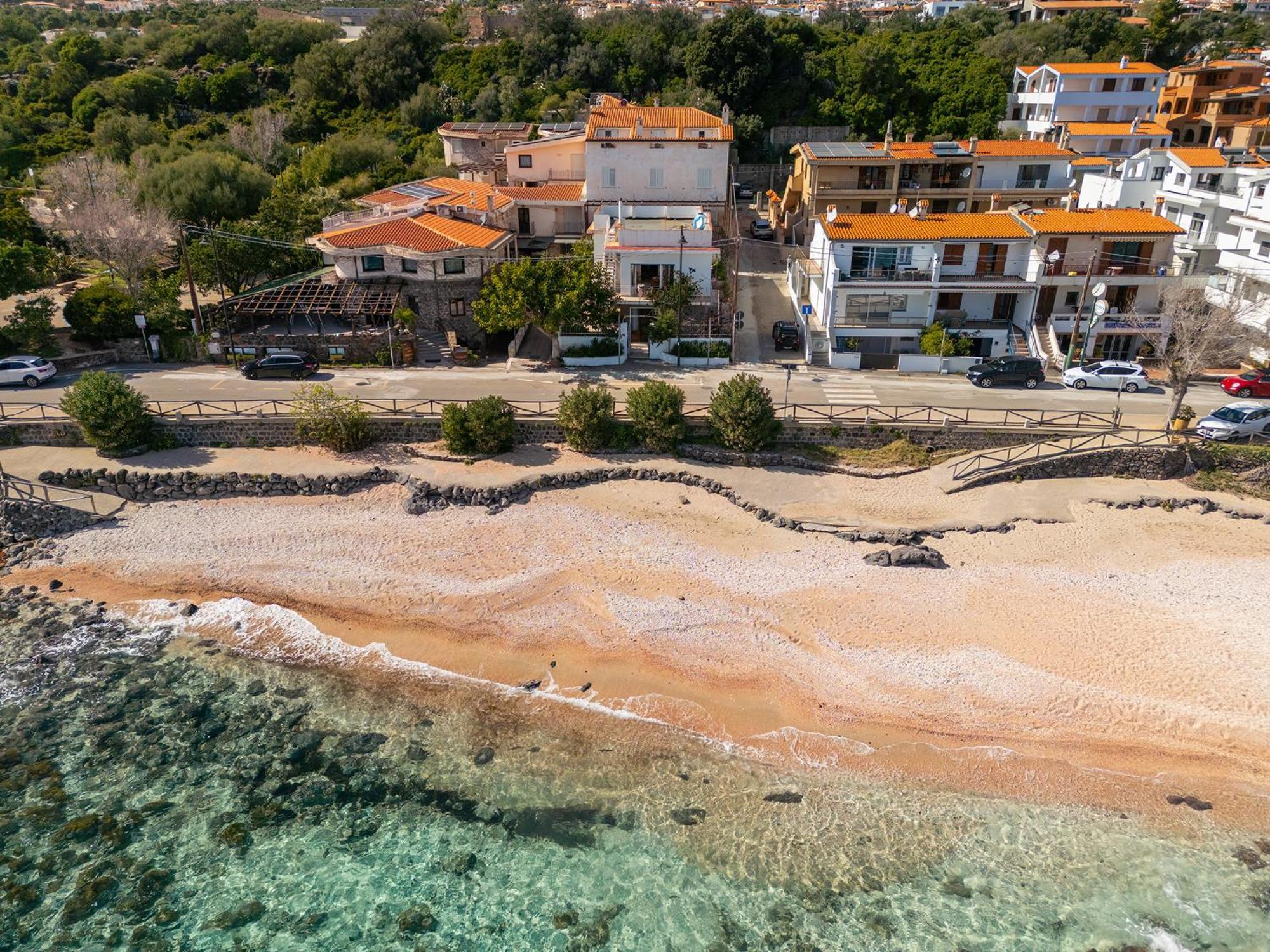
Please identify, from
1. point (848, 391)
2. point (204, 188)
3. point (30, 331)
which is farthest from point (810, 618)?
point (204, 188)

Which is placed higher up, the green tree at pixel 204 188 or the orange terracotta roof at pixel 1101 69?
the orange terracotta roof at pixel 1101 69

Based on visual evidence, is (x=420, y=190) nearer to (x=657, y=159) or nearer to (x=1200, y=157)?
(x=657, y=159)

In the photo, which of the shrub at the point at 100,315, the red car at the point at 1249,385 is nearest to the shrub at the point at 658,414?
the red car at the point at 1249,385

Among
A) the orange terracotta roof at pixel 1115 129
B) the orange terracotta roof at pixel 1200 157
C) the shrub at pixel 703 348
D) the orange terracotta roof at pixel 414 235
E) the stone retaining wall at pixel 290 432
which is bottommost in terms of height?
the stone retaining wall at pixel 290 432

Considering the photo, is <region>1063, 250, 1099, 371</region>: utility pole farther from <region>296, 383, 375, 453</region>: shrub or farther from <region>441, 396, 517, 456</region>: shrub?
<region>296, 383, 375, 453</region>: shrub

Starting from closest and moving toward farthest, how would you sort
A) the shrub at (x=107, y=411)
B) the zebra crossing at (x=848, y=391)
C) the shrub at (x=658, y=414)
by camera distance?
1. the shrub at (x=658, y=414)
2. the shrub at (x=107, y=411)
3. the zebra crossing at (x=848, y=391)

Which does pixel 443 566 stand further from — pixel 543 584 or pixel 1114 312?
pixel 1114 312

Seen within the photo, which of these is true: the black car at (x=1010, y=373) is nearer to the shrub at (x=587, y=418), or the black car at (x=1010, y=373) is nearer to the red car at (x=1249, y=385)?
the red car at (x=1249, y=385)
